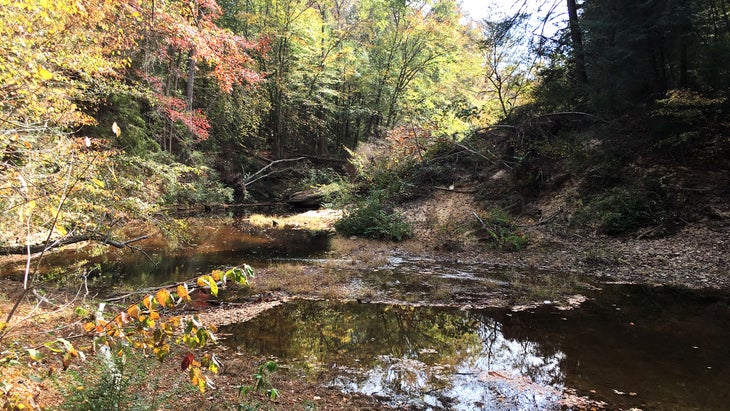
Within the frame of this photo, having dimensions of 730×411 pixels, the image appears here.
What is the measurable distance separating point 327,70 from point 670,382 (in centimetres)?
2550

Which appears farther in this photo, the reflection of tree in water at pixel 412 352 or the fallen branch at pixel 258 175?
the fallen branch at pixel 258 175

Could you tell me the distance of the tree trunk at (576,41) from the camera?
14.9 m

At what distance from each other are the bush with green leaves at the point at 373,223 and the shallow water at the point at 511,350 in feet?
21.6

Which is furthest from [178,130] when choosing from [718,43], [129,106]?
[718,43]

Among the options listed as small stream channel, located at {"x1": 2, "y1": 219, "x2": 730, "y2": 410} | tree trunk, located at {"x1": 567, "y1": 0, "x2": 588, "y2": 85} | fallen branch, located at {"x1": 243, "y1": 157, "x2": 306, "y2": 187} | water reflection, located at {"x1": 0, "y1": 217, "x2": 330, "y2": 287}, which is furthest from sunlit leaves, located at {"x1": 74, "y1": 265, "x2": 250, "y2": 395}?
fallen branch, located at {"x1": 243, "y1": 157, "x2": 306, "y2": 187}

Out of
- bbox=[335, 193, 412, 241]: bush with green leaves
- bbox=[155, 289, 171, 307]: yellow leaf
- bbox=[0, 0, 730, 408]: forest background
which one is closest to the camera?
bbox=[155, 289, 171, 307]: yellow leaf

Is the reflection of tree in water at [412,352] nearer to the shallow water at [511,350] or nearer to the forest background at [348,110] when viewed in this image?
the shallow water at [511,350]

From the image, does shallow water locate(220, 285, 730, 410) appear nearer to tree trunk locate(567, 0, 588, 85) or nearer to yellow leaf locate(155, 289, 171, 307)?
yellow leaf locate(155, 289, 171, 307)

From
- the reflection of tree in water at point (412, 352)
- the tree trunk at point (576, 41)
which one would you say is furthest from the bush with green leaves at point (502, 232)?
the tree trunk at point (576, 41)

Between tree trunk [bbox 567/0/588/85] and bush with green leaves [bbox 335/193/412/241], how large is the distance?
28.4 feet

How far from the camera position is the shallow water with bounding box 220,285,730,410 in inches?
179

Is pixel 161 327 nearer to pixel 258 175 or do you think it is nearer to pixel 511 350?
pixel 511 350

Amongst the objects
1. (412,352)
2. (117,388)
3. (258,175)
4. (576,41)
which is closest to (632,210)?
(576,41)

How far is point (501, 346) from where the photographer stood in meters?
5.89
